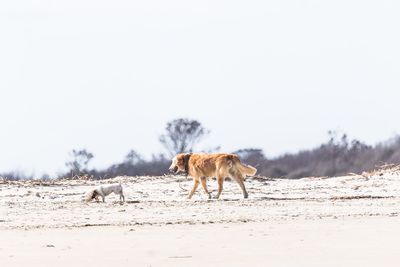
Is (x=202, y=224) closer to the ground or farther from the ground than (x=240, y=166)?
closer to the ground

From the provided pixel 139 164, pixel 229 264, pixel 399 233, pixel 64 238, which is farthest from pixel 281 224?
pixel 139 164

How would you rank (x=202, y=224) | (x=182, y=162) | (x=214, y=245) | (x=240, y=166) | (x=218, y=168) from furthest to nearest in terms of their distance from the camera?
1. (x=182, y=162)
2. (x=240, y=166)
3. (x=218, y=168)
4. (x=202, y=224)
5. (x=214, y=245)

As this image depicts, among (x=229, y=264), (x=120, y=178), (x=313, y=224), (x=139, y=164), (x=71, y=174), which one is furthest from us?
(x=139, y=164)

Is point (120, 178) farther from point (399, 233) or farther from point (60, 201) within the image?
point (399, 233)

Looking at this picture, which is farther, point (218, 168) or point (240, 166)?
point (240, 166)

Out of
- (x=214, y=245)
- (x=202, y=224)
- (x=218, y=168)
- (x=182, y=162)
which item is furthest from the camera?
(x=182, y=162)

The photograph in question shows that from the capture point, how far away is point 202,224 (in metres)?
14.2

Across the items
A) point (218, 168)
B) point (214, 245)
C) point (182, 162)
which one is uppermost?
point (182, 162)

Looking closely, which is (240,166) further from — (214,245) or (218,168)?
(214,245)

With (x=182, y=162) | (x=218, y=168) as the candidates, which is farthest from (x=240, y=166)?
(x=182, y=162)

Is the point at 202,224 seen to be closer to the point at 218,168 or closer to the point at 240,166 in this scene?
the point at 218,168

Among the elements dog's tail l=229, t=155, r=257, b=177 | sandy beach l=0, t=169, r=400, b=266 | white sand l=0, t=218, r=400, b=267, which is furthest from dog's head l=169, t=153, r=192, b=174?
white sand l=0, t=218, r=400, b=267

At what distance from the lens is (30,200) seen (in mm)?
19859

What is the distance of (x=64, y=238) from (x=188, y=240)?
5.71 feet
